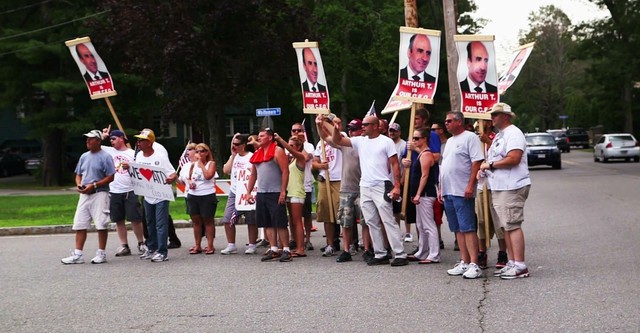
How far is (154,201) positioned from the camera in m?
12.8

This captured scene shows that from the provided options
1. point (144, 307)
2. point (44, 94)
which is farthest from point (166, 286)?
point (44, 94)

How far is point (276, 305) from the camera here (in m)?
8.78

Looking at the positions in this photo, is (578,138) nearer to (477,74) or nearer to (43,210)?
(43,210)

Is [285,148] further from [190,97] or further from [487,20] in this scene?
[487,20]

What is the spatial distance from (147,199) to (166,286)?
2787 millimetres

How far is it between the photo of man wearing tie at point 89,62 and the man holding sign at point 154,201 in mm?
4001

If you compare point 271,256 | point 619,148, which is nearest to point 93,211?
→ point 271,256

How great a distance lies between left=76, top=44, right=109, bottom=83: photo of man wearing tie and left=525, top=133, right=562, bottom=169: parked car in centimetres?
2488

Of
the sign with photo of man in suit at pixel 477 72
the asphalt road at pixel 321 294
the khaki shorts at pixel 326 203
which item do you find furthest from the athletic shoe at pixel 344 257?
the sign with photo of man in suit at pixel 477 72

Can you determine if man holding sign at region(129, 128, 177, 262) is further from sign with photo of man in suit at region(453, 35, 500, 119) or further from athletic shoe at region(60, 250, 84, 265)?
sign with photo of man in suit at region(453, 35, 500, 119)

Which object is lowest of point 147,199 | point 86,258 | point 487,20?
point 86,258

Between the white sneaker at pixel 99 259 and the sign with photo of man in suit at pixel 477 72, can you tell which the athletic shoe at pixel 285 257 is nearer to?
the white sneaker at pixel 99 259

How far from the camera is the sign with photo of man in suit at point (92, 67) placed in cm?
1645

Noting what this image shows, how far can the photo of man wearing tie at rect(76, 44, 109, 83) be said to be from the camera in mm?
16453
